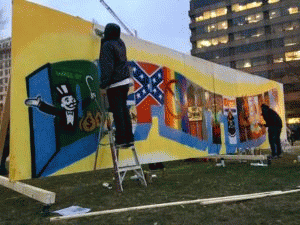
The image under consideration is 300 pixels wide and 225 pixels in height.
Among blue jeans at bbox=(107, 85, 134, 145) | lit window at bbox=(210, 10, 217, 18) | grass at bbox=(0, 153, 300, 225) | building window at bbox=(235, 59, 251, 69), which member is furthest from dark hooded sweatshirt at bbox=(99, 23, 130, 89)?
lit window at bbox=(210, 10, 217, 18)

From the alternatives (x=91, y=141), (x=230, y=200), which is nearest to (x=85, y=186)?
(x=91, y=141)

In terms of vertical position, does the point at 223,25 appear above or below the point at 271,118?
above

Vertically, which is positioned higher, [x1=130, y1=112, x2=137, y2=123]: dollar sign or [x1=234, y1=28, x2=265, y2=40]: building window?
[x1=234, y1=28, x2=265, y2=40]: building window

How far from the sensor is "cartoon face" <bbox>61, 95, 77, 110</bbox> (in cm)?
459

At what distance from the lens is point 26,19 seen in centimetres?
430

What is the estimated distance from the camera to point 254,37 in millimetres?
66000

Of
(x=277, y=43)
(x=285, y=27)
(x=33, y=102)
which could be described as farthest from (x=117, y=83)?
(x=285, y=27)

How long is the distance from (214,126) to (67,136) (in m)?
4.99

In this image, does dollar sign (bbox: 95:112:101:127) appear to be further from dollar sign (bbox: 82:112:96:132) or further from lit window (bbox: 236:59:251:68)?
lit window (bbox: 236:59:251:68)

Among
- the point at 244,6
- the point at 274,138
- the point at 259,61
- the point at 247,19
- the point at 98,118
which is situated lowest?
the point at 274,138

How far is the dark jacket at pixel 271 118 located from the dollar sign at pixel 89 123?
19.4 feet

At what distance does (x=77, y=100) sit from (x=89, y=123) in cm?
45

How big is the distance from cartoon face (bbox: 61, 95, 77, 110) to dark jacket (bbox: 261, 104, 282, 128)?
629 cm

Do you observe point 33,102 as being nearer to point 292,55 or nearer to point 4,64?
point 292,55
